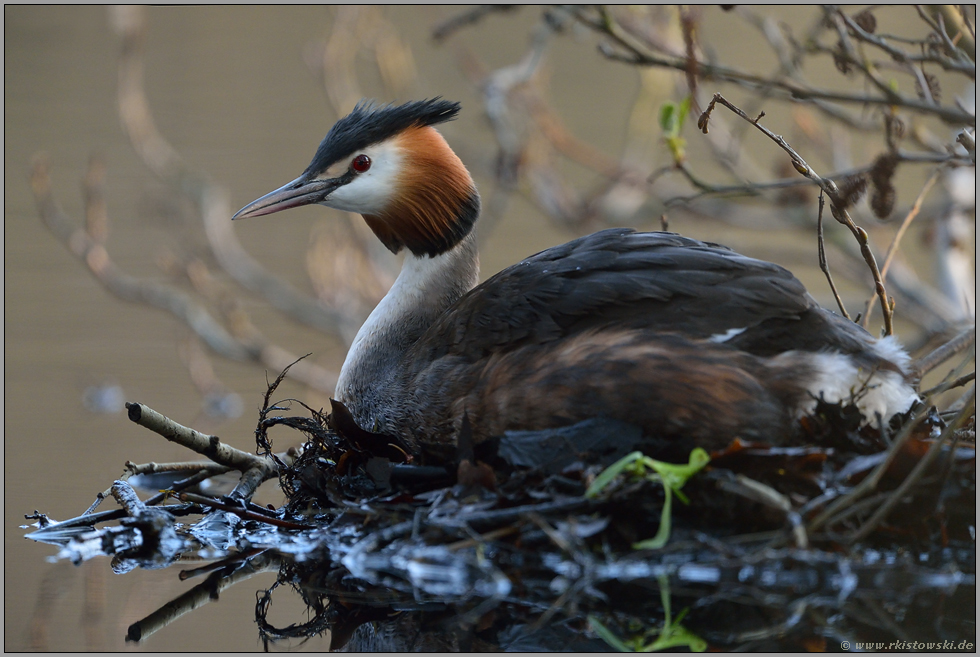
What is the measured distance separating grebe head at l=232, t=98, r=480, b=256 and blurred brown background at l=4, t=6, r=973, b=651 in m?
0.71

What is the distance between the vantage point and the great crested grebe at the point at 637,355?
3064 millimetres

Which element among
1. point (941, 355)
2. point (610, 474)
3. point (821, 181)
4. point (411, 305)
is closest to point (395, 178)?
point (411, 305)

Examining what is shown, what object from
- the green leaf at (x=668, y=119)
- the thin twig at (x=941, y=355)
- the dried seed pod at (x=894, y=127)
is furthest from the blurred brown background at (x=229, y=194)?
the thin twig at (x=941, y=355)

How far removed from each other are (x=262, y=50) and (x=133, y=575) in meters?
12.0

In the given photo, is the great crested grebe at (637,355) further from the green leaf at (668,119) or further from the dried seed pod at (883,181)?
the green leaf at (668,119)

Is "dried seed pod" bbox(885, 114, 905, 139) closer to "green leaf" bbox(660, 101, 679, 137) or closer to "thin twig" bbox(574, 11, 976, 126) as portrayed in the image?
"thin twig" bbox(574, 11, 976, 126)

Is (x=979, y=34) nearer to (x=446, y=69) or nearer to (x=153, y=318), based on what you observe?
(x=153, y=318)

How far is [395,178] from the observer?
4.00m

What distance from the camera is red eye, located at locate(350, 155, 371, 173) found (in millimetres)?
3992

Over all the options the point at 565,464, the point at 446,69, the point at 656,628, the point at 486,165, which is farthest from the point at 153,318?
the point at 656,628

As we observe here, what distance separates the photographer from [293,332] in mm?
8711

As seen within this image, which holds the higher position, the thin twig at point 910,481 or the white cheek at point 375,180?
the white cheek at point 375,180

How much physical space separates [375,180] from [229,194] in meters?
5.49

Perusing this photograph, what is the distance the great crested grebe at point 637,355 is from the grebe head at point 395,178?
0.32 m
